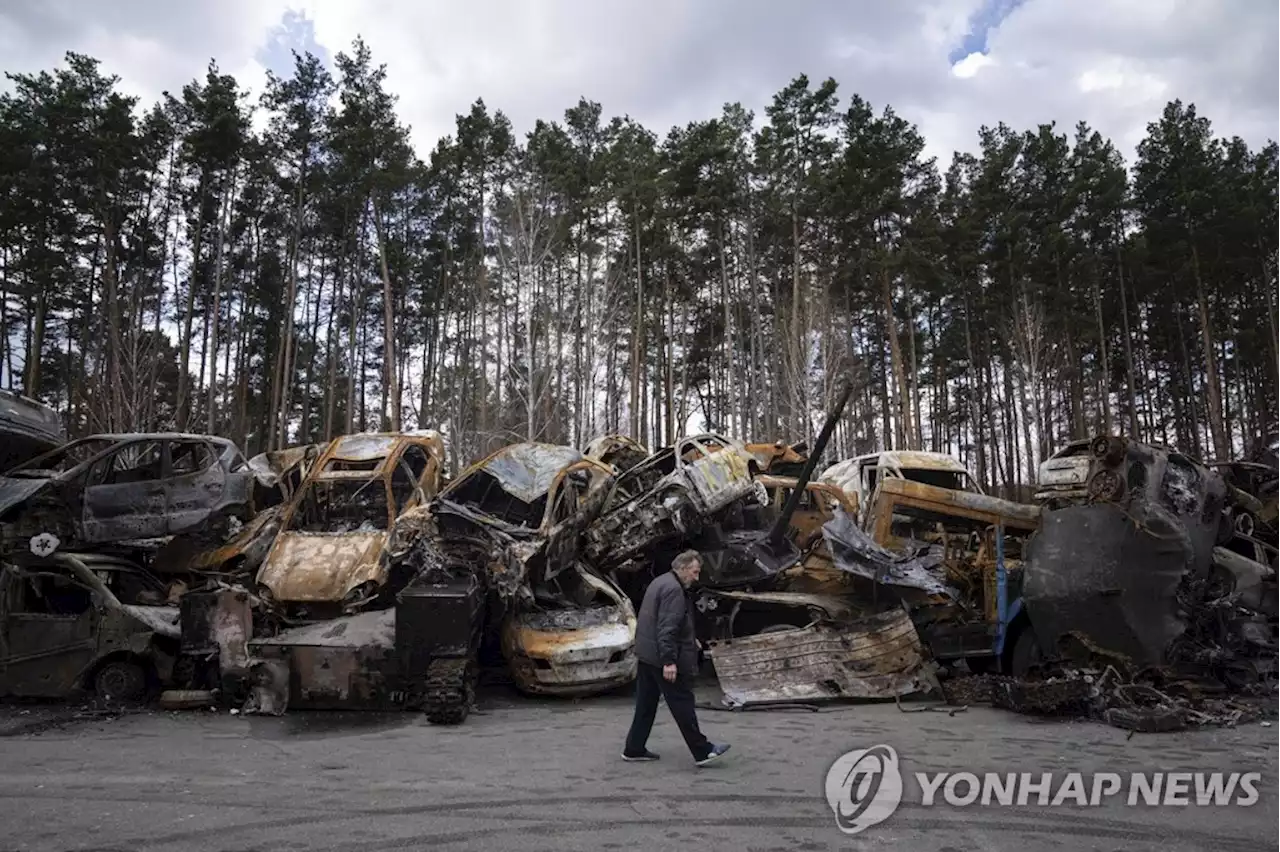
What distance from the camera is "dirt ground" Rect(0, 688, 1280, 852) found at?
12.6 ft

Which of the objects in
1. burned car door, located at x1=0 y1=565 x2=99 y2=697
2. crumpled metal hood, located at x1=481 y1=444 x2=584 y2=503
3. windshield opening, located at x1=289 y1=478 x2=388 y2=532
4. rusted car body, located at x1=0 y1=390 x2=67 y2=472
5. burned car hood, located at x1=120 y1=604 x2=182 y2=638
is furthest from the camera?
rusted car body, located at x1=0 y1=390 x2=67 y2=472

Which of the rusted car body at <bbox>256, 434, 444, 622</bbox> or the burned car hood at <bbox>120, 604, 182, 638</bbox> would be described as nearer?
the burned car hood at <bbox>120, 604, 182, 638</bbox>

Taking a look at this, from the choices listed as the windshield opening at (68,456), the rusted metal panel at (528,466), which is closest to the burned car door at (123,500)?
the windshield opening at (68,456)

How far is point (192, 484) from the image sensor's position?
10.2 meters

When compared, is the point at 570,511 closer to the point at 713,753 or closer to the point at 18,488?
the point at 713,753

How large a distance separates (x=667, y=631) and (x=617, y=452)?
24.7 ft

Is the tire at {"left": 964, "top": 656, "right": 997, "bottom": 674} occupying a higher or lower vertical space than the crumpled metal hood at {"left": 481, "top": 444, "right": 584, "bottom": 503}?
lower

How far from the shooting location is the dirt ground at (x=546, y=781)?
3855 mm

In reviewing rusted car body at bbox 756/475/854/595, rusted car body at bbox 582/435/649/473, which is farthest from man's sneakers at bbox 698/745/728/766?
rusted car body at bbox 582/435/649/473

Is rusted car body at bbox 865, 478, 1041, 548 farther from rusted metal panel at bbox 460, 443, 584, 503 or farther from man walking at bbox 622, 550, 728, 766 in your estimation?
man walking at bbox 622, 550, 728, 766

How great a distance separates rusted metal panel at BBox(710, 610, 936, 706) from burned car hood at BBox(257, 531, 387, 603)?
3721 millimetres

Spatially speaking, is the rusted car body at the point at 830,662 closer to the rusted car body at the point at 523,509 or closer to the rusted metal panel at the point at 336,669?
the rusted car body at the point at 523,509

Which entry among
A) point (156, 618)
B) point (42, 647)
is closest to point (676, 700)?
point (156, 618)

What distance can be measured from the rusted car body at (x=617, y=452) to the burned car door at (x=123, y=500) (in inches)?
222
